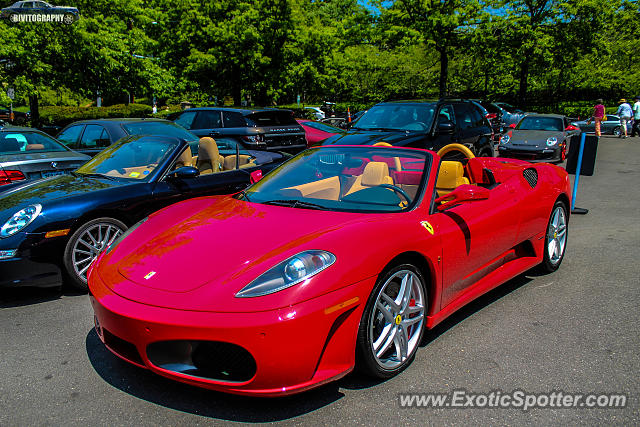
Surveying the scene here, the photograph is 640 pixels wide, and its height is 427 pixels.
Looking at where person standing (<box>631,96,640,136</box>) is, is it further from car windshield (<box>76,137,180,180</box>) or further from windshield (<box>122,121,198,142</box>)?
car windshield (<box>76,137,180,180</box>)

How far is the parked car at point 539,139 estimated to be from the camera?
13.5m

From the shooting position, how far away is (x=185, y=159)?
5777mm

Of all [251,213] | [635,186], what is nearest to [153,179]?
[251,213]

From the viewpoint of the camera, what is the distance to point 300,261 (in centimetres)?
270

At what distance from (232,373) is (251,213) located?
121 cm

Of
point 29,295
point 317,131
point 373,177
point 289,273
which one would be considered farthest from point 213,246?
point 317,131

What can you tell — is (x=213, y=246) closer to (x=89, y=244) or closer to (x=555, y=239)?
(x=89, y=244)

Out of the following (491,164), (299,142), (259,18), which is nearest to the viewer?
(491,164)

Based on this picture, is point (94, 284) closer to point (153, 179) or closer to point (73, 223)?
point (73, 223)

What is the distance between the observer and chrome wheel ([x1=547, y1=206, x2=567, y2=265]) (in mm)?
4867

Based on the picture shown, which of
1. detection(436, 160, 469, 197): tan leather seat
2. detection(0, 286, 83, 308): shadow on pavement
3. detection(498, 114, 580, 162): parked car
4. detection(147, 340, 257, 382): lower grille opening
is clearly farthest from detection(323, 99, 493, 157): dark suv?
detection(147, 340, 257, 382): lower grille opening

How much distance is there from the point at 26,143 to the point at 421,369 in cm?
706

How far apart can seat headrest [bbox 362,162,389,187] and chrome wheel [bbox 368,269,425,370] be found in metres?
0.91

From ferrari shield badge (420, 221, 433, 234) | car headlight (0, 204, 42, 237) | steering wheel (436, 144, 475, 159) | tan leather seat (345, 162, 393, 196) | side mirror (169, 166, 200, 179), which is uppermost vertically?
steering wheel (436, 144, 475, 159)
